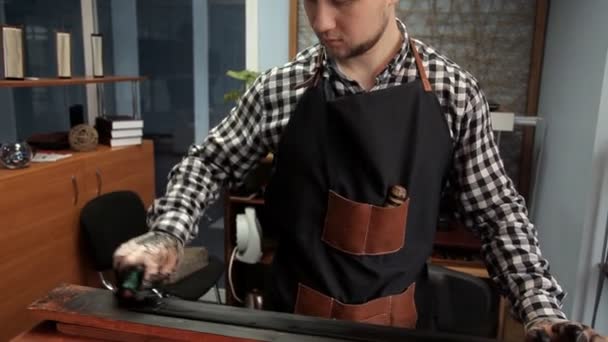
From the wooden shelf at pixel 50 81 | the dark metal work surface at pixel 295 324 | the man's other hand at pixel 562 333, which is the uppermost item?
the wooden shelf at pixel 50 81

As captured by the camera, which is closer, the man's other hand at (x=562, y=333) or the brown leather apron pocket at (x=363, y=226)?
the man's other hand at (x=562, y=333)

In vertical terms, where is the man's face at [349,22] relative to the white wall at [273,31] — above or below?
below

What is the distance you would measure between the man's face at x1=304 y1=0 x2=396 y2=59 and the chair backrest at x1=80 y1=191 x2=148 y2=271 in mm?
1541

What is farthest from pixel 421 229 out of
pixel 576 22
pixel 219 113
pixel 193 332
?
Answer: pixel 219 113

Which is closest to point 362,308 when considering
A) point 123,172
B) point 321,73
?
point 321,73

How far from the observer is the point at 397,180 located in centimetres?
98

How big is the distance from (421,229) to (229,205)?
4.65 ft

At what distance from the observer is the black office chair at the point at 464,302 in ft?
4.00

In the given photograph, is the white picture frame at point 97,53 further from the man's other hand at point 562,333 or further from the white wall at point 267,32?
the man's other hand at point 562,333

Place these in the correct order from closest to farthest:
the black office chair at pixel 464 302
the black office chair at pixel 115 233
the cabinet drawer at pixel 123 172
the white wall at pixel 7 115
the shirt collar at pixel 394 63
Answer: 1. the shirt collar at pixel 394 63
2. the black office chair at pixel 464 302
3. the black office chair at pixel 115 233
4. the cabinet drawer at pixel 123 172
5. the white wall at pixel 7 115

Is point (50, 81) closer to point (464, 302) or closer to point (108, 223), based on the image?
point (108, 223)

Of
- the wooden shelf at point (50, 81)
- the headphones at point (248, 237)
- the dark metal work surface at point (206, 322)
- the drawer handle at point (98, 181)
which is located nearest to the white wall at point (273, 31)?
the wooden shelf at point (50, 81)

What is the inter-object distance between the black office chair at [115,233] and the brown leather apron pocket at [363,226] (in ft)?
4.02

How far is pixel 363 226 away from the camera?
0.97 metres
